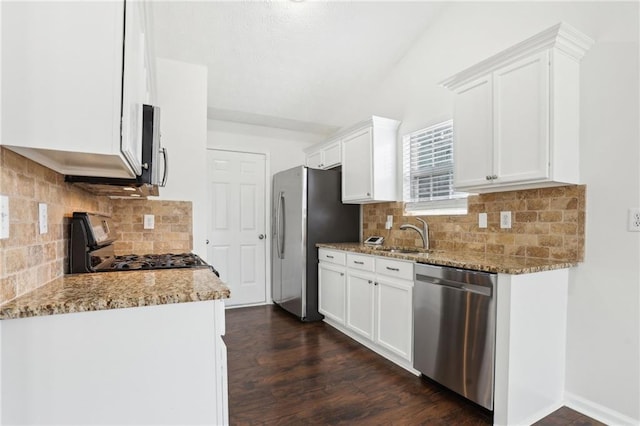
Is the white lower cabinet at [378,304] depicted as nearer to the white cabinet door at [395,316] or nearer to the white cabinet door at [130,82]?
the white cabinet door at [395,316]

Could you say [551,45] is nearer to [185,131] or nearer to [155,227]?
[185,131]

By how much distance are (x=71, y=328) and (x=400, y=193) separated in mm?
3019

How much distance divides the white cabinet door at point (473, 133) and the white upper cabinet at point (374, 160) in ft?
3.36

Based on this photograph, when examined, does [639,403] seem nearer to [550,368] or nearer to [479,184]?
[550,368]

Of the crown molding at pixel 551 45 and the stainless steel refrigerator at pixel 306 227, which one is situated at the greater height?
the crown molding at pixel 551 45

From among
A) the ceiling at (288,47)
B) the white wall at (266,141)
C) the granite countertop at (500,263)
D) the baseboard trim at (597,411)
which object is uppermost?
the ceiling at (288,47)

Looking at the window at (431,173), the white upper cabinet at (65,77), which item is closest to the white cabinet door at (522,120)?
the window at (431,173)

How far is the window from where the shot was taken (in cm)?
301

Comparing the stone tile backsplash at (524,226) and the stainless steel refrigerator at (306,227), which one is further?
the stainless steel refrigerator at (306,227)

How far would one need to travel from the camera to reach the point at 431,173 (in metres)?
3.19

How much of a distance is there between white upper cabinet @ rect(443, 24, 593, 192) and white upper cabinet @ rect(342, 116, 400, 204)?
117 cm

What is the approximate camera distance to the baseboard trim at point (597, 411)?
6.17ft

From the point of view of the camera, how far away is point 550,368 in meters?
2.06

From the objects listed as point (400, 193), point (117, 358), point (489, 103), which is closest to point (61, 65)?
point (117, 358)
